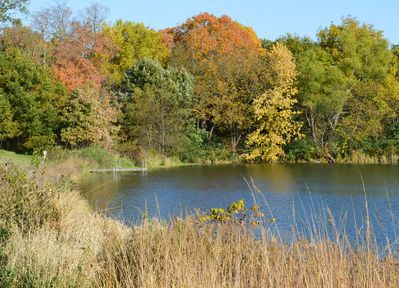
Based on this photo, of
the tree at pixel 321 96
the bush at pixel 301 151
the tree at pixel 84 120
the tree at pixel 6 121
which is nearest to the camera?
the tree at pixel 6 121

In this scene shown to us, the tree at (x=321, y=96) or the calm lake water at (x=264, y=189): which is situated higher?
the tree at (x=321, y=96)

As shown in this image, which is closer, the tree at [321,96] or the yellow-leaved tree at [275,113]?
the yellow-leaved tree at [275,113]

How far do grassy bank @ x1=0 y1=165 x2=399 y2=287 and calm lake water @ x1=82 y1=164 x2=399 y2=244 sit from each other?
26.4 feet

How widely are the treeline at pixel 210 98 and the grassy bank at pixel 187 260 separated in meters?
27.5

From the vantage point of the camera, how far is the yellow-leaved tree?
38.0m

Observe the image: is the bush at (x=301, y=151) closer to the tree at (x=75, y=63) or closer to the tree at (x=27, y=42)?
the tree at (x=75, y=63)

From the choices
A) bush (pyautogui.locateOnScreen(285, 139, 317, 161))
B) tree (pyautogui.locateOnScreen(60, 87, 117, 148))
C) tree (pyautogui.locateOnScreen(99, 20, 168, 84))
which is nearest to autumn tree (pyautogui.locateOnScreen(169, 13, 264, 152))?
tree (pyautogui.locateOnScreen(99, 20, 168, 84))

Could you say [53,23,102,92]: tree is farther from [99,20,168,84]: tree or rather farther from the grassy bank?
the grassy bank

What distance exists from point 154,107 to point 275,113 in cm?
766

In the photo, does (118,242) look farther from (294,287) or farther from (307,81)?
(307,81)

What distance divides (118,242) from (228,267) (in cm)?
128

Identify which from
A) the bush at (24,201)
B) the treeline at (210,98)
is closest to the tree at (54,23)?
the treeline at (210,98)

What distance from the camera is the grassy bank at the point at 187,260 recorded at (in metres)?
4.81

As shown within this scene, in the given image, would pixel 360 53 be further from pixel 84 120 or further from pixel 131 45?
pixel 84 120
